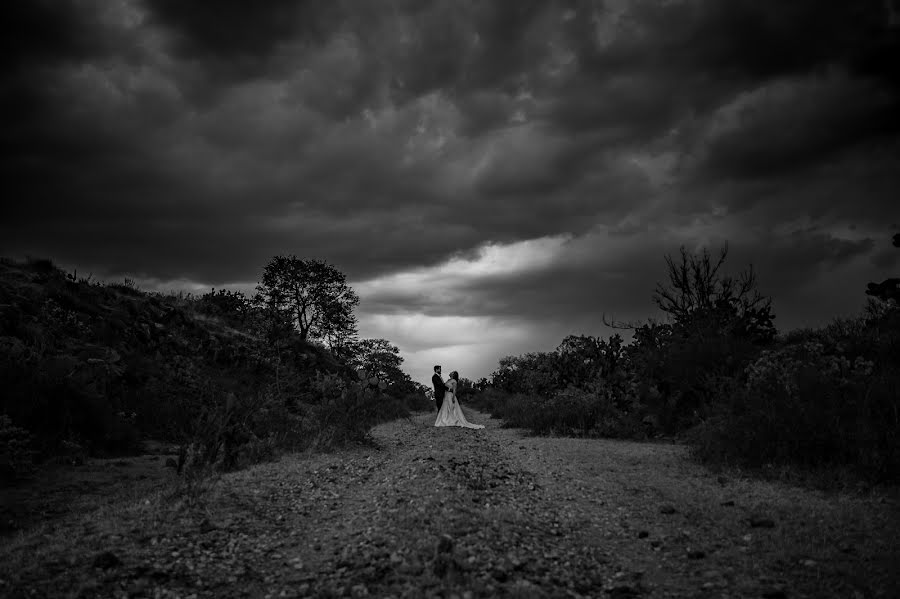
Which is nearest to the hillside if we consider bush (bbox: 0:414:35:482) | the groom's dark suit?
bush (bbox: 0:414:35:482)

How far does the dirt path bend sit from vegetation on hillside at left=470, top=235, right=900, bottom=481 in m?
1.35

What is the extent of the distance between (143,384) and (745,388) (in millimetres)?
15913

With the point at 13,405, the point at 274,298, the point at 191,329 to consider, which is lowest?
the point at 13,405

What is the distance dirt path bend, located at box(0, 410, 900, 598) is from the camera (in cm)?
393

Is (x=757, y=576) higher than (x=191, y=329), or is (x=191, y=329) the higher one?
(x=191, y=329)

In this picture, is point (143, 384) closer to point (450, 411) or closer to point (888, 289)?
point (450, 411)

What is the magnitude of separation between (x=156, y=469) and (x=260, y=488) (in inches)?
142

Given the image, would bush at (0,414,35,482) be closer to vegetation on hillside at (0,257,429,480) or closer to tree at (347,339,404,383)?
vegetation on hillside at (0,257,429,480)

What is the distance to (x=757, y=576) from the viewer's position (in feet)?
13.6

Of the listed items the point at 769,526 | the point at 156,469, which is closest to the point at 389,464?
the point at 156,469

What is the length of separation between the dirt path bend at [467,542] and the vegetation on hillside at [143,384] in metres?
1.66

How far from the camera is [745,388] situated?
37.7ft

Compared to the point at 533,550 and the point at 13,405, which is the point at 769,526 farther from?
the point at 13,405

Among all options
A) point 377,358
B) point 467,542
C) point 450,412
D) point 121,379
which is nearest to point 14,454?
point 121,379
